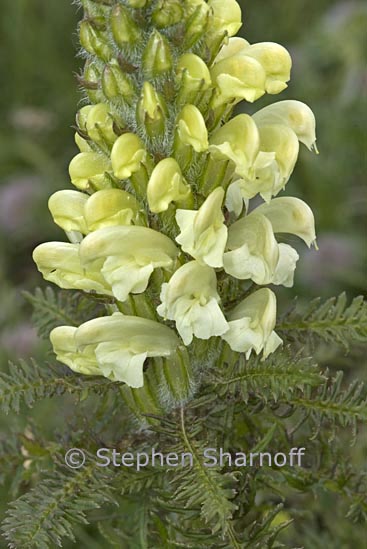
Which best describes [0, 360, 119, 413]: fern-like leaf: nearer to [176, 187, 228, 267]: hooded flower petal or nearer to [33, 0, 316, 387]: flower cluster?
[33, 0, 316, 387]: flower cluster

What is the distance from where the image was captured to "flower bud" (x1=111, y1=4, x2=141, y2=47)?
1162 millimetres

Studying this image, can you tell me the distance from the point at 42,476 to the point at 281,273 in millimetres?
609

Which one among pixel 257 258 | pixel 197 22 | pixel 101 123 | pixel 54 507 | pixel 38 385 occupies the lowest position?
pixel 54 507

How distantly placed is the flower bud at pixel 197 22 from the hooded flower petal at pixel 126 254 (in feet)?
0.87

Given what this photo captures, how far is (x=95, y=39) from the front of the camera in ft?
3.95

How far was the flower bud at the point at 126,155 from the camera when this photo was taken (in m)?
1.17

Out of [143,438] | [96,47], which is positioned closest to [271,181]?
[96,47]

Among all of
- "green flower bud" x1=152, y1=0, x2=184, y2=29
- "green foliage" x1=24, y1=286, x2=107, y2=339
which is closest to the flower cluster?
"green flower bud" x1=152, y1=0, x2=184, y2=29

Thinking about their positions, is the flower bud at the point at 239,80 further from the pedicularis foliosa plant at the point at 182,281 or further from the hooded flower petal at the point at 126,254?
the hooded flower petal at the point at 126,254

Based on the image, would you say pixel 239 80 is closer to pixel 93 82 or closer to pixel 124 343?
pixel 93 82

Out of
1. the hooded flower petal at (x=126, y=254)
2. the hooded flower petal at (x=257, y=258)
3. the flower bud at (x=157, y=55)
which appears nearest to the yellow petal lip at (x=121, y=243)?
the hooded flower petal at (x=126, y=254)

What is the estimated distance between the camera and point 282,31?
4.07 m

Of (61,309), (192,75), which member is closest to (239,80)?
(192,75)

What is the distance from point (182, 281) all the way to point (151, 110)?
0.23 metres
